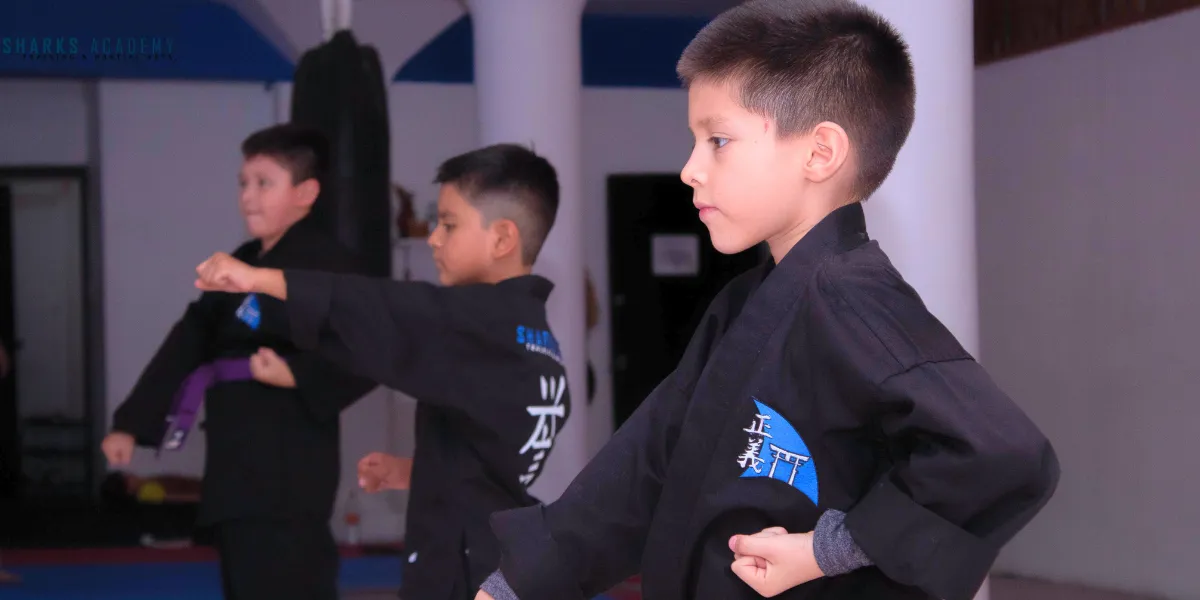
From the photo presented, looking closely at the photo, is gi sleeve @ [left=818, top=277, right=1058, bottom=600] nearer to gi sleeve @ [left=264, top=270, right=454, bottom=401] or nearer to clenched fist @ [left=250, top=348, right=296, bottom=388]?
gi sleeve @ [left=264, top=270, right=454, bottom=401]

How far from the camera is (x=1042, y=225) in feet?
15.5

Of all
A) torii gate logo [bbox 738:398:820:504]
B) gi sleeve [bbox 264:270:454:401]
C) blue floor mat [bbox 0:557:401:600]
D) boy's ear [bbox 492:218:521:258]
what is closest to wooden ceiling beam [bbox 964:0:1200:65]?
boy's ear [bbox 492:218:521:258]

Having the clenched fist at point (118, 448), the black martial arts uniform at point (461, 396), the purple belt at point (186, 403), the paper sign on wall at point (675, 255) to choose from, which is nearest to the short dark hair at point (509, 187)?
the black martial arts uniform at point (461, 396)

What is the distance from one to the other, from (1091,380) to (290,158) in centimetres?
343

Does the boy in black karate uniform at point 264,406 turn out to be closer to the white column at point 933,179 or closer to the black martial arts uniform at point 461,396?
the black martial arts uniform at point 461,396

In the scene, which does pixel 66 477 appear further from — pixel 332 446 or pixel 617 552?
pixel 617 552

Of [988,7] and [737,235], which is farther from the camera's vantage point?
[988,7]

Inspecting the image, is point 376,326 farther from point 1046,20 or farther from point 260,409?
point 1046,20

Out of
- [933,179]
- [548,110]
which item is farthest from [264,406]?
[548,110]

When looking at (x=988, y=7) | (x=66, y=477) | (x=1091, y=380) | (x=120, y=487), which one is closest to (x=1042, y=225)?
(x=1091, y=380)

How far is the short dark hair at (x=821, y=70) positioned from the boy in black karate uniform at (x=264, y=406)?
4.74 ft

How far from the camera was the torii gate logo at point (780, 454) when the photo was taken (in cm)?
104

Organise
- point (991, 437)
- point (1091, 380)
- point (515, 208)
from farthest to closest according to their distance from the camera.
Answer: point (1091, 380) < point (515, 208) < point (991, 437)

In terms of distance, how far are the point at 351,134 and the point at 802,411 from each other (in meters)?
1.79
